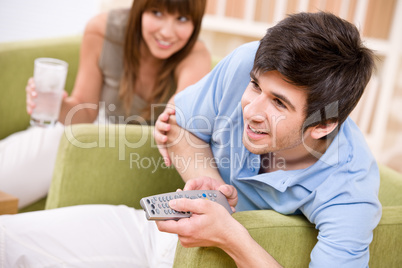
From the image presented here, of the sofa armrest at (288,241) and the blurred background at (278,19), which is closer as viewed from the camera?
the sofa armrest at (288,241)

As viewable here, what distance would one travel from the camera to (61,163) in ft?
4.71

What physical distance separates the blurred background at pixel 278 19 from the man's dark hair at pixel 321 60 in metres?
1.84

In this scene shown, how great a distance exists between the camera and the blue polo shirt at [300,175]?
108cm

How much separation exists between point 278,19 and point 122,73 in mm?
1456

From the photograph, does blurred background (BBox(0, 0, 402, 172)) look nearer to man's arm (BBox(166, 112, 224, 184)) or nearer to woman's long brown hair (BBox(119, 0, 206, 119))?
woman's long brown hair (BBox(119, 0, 206, 119))

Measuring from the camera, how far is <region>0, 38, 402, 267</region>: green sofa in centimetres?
112

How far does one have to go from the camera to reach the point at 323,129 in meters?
1.18

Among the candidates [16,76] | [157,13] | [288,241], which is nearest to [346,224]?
[288,241]

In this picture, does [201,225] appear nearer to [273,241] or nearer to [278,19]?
[273,241]

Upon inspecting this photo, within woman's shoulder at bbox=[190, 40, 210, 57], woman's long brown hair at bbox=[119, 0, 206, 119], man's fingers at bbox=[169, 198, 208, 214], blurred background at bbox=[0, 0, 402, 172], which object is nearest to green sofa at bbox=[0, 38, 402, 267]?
man's fingers at bbox=[169, 198, 208, 214]

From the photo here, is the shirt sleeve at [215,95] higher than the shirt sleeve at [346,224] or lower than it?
higher

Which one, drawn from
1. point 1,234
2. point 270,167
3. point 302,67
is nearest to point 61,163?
point 1,234

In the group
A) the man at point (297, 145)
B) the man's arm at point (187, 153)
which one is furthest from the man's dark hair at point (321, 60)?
the man's arm at point (187, 153)

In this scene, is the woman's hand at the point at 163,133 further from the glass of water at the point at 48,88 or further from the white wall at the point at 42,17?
the white wall at the point at 42,17
